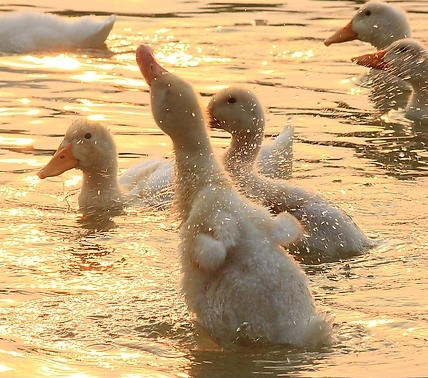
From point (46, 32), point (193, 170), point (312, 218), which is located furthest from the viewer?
point (46, 32)

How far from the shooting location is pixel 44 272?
6.91 meters

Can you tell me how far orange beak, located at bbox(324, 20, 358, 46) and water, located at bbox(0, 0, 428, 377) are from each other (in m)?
0.18

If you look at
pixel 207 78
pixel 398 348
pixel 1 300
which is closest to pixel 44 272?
pixel 1 300

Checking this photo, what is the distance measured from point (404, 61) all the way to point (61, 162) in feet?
14.0

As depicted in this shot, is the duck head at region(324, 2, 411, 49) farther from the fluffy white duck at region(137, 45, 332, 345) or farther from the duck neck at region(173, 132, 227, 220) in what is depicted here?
the fluffy white duck at region(137, 45, 332, 345)

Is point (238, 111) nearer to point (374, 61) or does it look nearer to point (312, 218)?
point (312, 218)

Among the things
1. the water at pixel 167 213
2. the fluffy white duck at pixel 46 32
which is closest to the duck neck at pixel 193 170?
the water at pixel 167 213

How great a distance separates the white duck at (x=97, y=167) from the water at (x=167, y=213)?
7.4 inches

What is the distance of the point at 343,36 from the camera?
43.7 ft

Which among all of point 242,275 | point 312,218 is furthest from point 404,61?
point 242,275

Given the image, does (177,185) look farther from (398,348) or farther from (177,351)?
(398,348)

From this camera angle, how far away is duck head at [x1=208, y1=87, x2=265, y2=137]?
8.31 meters

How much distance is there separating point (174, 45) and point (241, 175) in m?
5.81

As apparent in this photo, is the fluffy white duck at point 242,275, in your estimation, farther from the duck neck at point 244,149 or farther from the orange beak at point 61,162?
the orange beak at point 61,162
